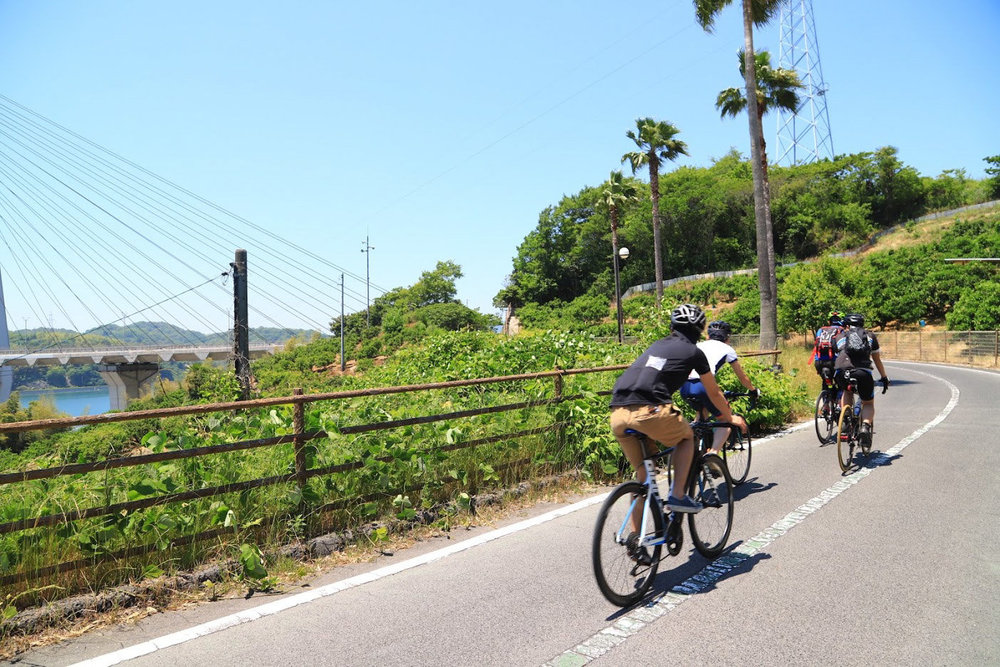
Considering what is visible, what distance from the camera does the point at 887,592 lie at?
4199 mm

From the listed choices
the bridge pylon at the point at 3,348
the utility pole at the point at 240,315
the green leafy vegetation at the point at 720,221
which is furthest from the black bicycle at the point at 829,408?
the bridge pylon at the point at 3,348

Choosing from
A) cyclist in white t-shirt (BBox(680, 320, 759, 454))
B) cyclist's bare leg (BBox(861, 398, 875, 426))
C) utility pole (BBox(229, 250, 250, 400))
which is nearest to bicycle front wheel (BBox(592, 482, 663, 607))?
cyclist in white t-shirt (BBox(680, 320, 759, 454))

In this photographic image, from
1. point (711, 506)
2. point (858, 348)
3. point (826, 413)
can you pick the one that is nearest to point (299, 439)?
point (711, 506)

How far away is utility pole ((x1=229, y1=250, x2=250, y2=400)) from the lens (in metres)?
15.5

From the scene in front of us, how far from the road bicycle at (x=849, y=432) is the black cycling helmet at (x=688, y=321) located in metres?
4.21

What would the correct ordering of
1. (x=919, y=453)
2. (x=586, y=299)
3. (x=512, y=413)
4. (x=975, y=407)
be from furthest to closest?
(x=586, y=299), (x=975, y=407), (x=919, y=453), (x=512, y=413)

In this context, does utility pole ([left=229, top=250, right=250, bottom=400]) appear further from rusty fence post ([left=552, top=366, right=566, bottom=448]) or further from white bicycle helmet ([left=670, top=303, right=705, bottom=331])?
white bicycle helmet ([left=670, top=303, right=705, bottom=331])

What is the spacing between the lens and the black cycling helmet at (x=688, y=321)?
449cm

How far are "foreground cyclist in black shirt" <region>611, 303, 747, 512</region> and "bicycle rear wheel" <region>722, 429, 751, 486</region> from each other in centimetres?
239

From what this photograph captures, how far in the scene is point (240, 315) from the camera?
1573 cm

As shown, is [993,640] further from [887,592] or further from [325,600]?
[325,600]

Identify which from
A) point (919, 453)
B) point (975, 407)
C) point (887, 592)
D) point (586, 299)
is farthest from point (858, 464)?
point (586, 299)

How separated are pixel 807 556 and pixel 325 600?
347 centimetres

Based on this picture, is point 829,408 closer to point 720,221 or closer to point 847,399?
point 847,399
